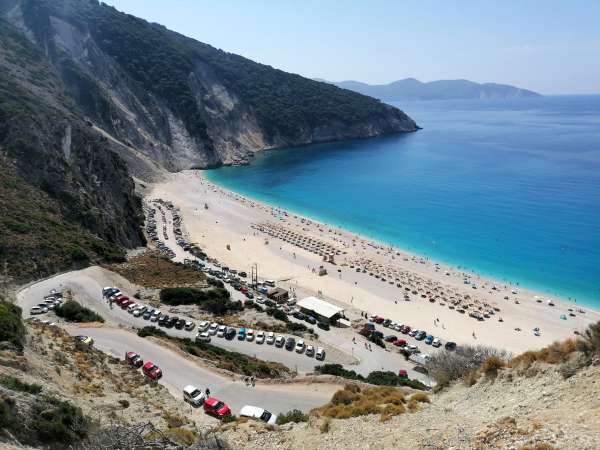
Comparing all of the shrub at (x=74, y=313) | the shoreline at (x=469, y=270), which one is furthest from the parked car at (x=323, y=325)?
the shoreline at (x=469, y=270)

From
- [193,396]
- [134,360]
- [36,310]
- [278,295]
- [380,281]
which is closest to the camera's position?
[193,396]

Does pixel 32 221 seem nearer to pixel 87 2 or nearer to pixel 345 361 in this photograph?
pixel 345 361

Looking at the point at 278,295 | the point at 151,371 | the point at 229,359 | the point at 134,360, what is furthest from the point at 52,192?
the point at 151,371

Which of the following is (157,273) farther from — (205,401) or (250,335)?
(205,401)

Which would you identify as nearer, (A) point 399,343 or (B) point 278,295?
(A) point 399,343

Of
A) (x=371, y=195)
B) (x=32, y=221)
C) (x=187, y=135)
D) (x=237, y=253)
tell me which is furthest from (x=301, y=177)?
(x=32, y=221)

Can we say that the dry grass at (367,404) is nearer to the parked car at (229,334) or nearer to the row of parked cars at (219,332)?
the row of parked cars at (219,332)
